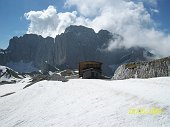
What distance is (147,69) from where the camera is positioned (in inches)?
1265

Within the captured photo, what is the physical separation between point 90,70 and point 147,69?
36639 mm

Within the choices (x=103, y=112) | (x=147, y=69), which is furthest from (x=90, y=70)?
(x=103, y=112)

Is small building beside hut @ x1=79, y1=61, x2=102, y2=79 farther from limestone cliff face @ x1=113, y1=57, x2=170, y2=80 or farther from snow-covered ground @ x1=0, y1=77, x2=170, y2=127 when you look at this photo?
snow-covered ground @ x1=0, y1=77, x2=170, y2=127

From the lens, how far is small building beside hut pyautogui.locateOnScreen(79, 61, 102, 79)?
221 feet

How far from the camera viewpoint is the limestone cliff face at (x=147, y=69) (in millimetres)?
28469

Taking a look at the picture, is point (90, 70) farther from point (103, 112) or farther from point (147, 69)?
point (103, 112)

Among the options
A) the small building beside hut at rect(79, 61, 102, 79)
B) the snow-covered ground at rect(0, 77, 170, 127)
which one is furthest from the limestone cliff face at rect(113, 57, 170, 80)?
the small building beside hut at rect(79, 61, 102, 79)

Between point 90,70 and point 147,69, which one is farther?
point 90,70

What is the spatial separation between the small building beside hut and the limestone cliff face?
27.1m

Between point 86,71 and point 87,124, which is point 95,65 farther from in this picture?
point 87,124

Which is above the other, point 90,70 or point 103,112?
point 90,70

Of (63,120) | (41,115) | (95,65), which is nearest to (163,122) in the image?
(63,120)

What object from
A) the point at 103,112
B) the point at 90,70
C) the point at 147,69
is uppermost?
the point at 90,70

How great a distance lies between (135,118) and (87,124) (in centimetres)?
305
